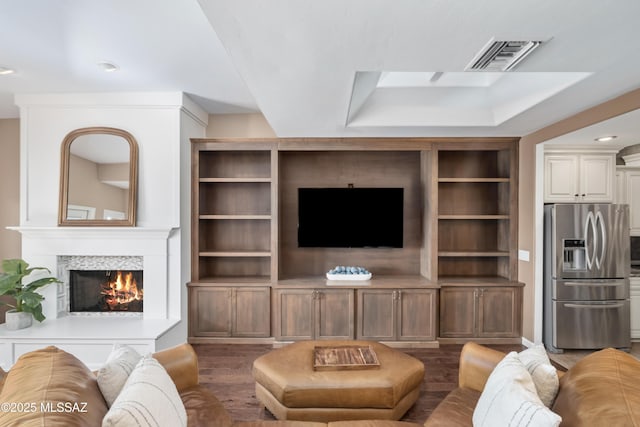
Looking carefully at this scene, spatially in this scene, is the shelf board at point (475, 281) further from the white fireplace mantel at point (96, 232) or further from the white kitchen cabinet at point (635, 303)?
the white fireplace mantel at point (96, 232)

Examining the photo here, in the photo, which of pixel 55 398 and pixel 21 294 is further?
pixel 21 294

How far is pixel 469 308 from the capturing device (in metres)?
4.04

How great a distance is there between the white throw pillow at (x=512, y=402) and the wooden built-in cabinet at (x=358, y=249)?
238 centimetres

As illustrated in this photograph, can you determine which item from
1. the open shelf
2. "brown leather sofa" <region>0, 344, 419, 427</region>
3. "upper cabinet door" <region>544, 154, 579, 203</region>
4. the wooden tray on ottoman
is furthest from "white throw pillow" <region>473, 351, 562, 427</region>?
the open shelf

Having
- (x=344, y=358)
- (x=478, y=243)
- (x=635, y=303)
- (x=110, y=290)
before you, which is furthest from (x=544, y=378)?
(x=110, y=290)

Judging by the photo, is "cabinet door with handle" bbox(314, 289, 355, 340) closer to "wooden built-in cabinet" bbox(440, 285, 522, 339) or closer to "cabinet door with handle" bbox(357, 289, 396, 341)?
"cabinet door with handle" bbox(357, 289, 396, 341)

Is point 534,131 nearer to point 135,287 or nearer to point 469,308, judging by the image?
point 469,308

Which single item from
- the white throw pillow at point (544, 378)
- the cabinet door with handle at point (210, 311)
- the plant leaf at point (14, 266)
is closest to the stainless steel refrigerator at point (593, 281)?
the white throw pillow at point (544, 378)

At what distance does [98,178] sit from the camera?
146 inches

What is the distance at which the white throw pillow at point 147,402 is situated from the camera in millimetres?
1176

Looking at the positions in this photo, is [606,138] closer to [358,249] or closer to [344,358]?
[358,249]

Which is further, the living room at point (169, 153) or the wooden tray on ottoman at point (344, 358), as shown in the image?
the living room at point (169, 153)

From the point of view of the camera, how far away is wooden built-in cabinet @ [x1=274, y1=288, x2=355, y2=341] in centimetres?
392

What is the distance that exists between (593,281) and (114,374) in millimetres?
4465
